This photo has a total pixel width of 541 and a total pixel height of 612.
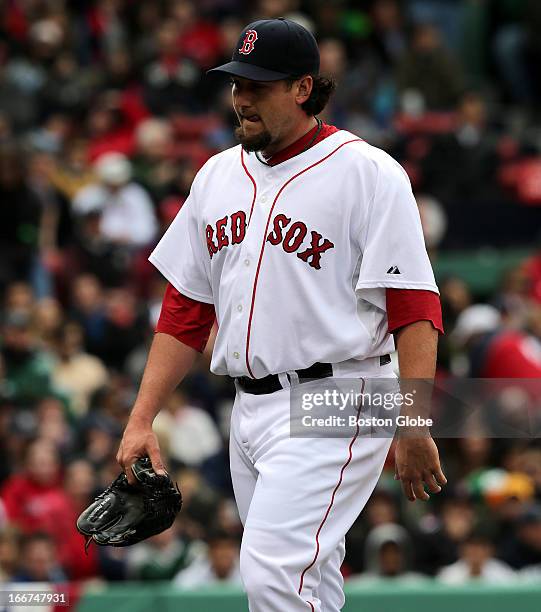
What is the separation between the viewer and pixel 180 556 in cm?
825

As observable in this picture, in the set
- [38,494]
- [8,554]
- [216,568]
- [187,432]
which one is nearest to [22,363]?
[187,432]

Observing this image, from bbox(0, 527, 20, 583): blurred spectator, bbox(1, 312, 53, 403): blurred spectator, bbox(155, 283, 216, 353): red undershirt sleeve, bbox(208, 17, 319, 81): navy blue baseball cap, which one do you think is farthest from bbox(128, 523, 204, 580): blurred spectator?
bbox(208, 17, 319, 81): navy blue baseball cap

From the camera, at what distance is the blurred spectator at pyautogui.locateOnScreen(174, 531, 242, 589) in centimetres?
810

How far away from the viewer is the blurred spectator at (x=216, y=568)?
26.6 ft

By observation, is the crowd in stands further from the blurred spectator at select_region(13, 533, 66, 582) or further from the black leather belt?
the black leather belt

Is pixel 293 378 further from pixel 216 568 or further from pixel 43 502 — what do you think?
pixel 43 502

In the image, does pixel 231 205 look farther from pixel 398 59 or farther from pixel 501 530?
pixel 398 59

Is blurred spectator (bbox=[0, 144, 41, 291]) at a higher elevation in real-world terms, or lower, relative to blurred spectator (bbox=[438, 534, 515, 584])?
higher

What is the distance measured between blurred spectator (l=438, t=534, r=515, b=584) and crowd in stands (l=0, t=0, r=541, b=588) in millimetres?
18

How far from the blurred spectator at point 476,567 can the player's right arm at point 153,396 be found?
419 centimetres

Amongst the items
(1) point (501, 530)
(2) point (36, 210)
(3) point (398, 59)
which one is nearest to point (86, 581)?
(1) point (501, 530)

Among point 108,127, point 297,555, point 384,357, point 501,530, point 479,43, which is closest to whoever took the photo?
point 297,555

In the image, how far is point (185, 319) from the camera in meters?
4.68

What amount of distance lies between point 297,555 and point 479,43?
13.6m
